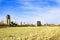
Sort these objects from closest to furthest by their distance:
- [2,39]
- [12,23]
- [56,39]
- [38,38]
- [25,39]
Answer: [2,39] → [25,39] → [38,38] → [56,39] → [12,23]

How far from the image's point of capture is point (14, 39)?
490 inches

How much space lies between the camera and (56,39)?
1578 centimetres

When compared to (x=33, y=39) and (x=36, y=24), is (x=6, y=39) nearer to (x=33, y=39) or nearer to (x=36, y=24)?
(x=33, y=39)

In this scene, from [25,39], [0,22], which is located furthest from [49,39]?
[0,22]

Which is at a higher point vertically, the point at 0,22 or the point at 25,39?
the point at 0,22

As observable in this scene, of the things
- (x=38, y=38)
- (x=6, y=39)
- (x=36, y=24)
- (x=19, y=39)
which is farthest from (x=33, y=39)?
(x=36, y=24)

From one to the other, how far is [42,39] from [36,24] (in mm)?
27233

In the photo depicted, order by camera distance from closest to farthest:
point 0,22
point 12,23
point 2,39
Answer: point 2,39, point 0,22, point 12,23

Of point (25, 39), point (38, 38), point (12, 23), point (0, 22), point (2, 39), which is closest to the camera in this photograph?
point (2, 39)

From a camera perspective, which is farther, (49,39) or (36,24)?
(36,24)

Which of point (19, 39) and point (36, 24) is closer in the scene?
point (19, 39)

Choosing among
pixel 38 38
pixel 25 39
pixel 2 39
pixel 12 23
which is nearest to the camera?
pixel 2 39

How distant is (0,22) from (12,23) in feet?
13.6

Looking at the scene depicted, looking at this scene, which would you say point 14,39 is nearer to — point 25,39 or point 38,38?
point 25,39
